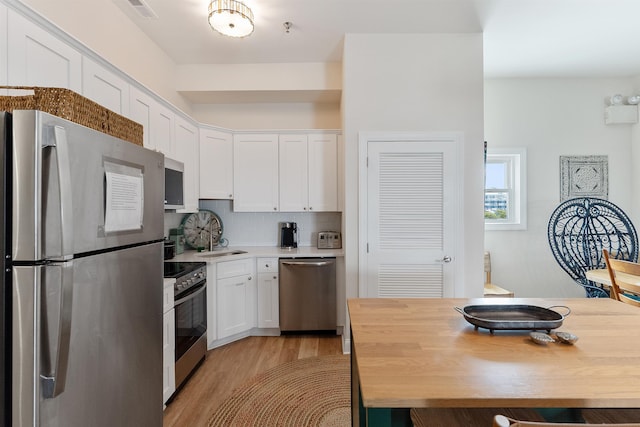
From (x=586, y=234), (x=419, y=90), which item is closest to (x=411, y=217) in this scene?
(x=419, y=90)

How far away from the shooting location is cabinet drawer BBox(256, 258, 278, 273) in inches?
131

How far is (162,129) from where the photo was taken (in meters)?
2.64

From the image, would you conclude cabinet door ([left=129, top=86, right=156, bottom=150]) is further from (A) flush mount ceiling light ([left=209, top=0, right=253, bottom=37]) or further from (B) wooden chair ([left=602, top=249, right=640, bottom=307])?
(B) wooden chair ([left=602, top=249, right=640, bottom=307])

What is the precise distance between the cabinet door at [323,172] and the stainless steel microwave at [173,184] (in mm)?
1356

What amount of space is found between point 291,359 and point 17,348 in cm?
226

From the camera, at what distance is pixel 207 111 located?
3.97m

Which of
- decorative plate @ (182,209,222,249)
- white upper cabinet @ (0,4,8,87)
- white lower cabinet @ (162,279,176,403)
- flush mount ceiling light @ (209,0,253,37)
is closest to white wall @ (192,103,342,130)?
decorative plate @ (182,209,222,249)

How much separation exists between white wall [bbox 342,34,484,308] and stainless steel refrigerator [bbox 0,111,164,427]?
6.71 ft

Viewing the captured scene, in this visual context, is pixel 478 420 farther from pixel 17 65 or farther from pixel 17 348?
pixel 17 65

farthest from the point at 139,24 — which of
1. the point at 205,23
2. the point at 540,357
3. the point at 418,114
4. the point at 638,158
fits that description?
the point at 638,158

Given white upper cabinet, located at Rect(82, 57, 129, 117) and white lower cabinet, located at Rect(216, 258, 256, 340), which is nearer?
white upper cabinet, located at Rect(82, 57, 129, 117)

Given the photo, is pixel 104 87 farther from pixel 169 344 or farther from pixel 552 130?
pixel 552 130

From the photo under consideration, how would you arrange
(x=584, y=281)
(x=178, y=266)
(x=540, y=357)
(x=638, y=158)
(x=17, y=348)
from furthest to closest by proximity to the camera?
(x=638, y=158) → (x=584, y=281) → (x=178, y=266) → (x=540, y=357) → (x=17, y=348)

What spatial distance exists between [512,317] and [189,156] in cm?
293
